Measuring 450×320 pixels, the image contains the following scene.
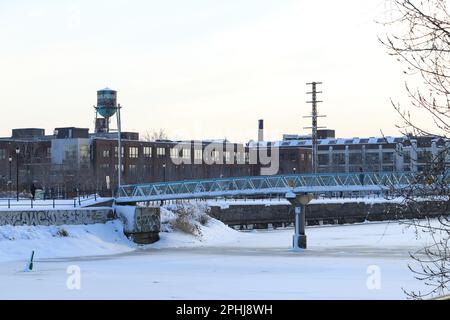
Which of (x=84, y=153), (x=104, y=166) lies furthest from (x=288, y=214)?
(x=84, y=153)

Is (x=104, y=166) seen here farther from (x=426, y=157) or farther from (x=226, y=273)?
Answer: (x=426, y=157)

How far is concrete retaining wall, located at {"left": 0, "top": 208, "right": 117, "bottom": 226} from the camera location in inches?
2068

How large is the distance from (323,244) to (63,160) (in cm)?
6281

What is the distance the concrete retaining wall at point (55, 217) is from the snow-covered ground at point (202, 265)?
2.29 ft

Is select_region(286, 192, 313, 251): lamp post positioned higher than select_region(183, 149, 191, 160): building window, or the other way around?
select_region(183, 149, 191, 160): building window

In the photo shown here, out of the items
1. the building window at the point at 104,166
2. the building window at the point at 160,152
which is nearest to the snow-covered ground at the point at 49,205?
the building window at the point at 104,166

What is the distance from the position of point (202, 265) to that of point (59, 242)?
45.1 ft

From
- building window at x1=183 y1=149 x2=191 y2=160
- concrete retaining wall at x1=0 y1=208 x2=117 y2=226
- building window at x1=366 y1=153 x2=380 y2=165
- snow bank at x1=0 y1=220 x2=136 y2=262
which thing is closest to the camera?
snow bank at x1=0 y1=220 x2=136 y2=262

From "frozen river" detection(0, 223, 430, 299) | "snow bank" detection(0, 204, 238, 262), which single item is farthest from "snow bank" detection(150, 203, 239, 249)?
"frozen river" detection(0, 223, 430, 299)

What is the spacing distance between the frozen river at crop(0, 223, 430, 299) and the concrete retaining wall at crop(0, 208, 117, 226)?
4789mm

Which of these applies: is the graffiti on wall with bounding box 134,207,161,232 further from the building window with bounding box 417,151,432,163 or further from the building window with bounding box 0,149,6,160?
the building window with bounding box 0,149,6,160

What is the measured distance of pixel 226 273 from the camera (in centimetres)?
3828

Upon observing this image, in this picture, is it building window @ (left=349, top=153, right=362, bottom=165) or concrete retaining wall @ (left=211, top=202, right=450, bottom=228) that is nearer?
concrete retaining wall @ (left=211, top=202, right=450, bottom=228)

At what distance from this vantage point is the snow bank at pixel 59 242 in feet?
161
